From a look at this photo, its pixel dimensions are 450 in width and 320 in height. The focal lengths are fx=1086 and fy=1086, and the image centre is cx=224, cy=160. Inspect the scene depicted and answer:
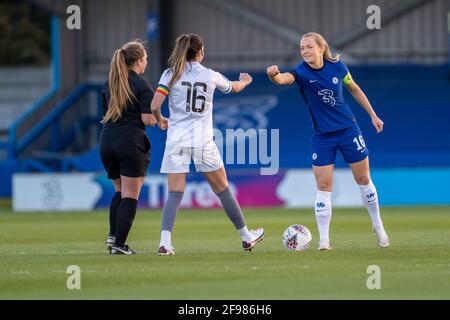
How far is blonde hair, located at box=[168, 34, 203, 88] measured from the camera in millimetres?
10672

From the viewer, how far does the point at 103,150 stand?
11234 millimetres

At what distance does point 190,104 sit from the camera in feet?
35.2

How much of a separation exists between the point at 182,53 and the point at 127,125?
39.7 inches

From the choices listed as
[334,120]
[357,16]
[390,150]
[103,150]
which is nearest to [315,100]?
[334,120]

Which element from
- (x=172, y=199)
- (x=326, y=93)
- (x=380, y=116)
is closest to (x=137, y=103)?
(x=172, y=199)

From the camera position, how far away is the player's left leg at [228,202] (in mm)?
10906

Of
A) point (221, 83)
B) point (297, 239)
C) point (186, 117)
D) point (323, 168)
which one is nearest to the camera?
point (186, 117)

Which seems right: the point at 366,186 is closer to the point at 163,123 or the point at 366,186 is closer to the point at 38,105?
the point at 163,123

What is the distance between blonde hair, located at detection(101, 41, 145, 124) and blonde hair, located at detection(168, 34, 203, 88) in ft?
1.81

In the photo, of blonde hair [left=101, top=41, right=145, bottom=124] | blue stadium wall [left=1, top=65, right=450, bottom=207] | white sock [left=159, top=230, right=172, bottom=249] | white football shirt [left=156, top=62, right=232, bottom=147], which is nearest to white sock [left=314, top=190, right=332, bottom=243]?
white football shirt [left=156, top=62, right=232, bottom=147]
